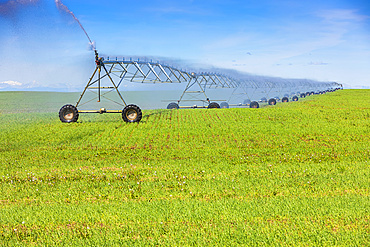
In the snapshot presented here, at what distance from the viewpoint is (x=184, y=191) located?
9336 millimetres

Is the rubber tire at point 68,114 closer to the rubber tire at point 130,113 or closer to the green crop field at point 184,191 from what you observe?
the rubber tire at point 130,113

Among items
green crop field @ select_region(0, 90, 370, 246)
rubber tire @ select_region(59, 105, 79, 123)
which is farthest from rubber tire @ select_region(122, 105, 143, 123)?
green crop field @ select_region(0, 90, 370, 246)

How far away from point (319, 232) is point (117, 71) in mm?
22312

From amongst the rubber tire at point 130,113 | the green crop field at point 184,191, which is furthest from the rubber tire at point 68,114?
the green crop field at point 184,191

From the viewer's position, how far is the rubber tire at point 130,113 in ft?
84.8

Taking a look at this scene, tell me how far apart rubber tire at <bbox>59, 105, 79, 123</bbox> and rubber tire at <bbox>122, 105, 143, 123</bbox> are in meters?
4.13

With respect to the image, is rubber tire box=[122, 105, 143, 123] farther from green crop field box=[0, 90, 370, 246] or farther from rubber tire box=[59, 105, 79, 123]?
green crop field box=[0, 90, 370, 246]

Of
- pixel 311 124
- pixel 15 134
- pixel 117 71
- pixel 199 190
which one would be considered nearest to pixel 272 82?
pixel 311 124

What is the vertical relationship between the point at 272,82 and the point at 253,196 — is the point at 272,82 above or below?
above

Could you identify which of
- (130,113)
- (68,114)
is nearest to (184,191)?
(130,113)

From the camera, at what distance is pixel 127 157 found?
1500 centimetres

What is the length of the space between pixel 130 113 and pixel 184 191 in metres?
18.0

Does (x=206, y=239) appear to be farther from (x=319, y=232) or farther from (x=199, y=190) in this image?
(x=199, y=190)

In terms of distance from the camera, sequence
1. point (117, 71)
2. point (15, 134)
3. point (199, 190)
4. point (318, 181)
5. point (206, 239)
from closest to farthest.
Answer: point (206, 239) → point (199, 190) → point (318, 181) → point (15, 134) → point (117, 71)
